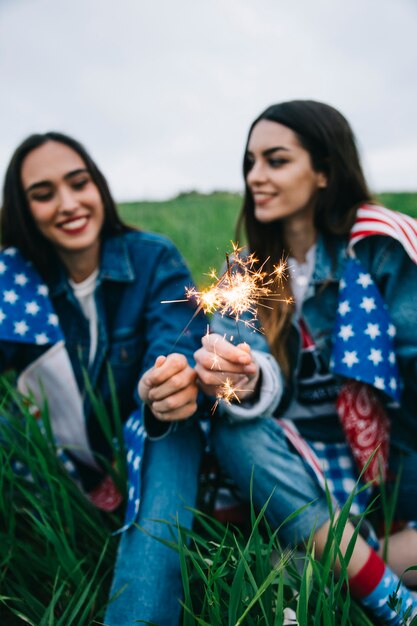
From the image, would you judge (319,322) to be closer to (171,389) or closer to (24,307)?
(171,389)

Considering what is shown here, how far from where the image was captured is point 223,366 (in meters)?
1.18

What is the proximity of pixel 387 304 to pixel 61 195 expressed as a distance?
1.13 m

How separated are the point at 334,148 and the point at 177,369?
37.5 inches

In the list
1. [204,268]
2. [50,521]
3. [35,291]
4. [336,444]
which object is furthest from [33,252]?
[204,268]

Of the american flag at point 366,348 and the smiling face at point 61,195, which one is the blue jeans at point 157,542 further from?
the smiling face at point 61,195

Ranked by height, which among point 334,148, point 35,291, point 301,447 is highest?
point 334,148

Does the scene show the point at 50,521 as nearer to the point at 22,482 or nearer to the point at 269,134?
the point at 22,482

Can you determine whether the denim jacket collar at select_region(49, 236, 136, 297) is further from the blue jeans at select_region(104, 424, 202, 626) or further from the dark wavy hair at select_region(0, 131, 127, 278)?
the blue jeans at select_region(104, 424, 202, 626)

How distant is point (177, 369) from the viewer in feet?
3.95

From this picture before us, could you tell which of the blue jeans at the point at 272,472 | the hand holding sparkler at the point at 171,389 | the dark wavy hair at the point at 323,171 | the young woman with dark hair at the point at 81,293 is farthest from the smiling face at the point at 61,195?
the blue jeans at the point at 272,472

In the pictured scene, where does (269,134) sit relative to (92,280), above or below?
above

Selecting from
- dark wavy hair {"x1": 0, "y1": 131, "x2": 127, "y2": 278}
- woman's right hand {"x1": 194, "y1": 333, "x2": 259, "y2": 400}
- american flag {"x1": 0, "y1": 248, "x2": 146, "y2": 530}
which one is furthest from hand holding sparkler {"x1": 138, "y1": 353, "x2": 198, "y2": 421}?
dark wavy hair {"x1": 0, "y1": 131, "x2": 127, "y2": 278}

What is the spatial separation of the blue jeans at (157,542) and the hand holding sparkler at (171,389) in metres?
0.14

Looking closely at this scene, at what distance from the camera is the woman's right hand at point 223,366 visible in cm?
114
